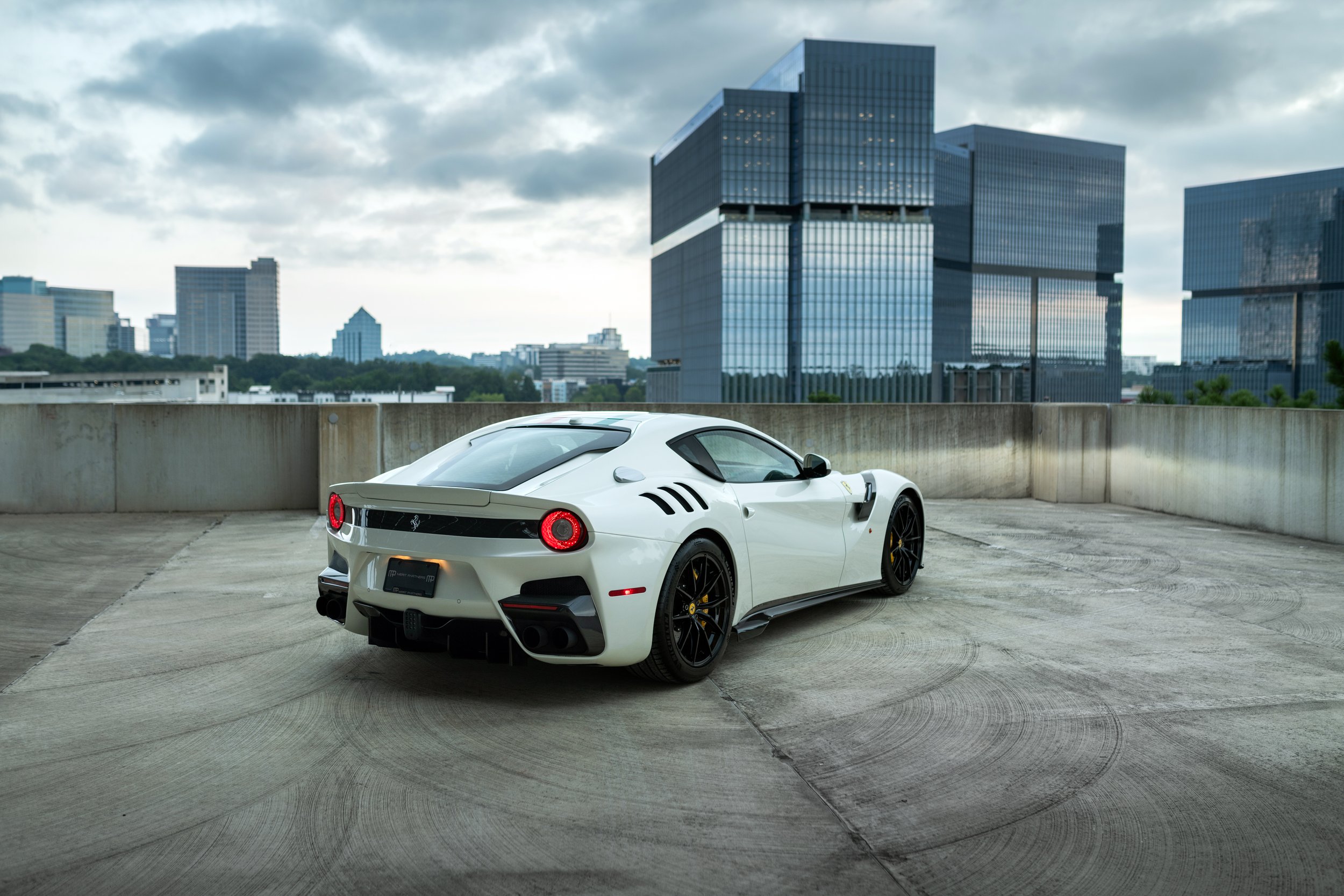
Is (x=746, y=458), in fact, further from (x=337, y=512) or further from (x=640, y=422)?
(x=337, y=512)

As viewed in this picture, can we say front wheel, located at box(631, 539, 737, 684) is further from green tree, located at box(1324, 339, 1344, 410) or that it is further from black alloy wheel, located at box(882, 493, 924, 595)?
green tree, located at box(1324, 339, 1344, 410)

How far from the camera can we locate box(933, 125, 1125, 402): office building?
153375 mm

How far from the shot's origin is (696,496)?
5055mm

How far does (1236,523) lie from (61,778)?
1177cm

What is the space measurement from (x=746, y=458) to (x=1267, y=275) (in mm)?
186384

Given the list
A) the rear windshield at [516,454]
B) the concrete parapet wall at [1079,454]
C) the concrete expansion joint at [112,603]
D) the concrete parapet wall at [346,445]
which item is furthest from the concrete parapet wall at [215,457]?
the concrete parapet wall at [1079,454]

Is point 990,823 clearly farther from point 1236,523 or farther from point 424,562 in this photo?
point 1236,523

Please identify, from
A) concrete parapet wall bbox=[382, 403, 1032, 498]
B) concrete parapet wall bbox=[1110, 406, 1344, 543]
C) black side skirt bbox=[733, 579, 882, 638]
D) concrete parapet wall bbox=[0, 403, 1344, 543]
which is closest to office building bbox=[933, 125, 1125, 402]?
concrete parapet wall bbox=[382, 403, 1032, 498]

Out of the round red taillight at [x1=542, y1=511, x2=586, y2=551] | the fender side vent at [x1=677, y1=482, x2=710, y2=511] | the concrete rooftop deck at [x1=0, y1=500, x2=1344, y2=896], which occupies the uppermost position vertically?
the fender side vent at [x1=677, y1=482, x2=710, y2=511]

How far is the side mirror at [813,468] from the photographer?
6.06 meters

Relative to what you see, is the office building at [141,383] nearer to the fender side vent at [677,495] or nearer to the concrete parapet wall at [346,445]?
the concrete parapet wall at [346,445]

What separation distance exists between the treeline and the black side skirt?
4709 cm

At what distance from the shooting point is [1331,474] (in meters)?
10.3

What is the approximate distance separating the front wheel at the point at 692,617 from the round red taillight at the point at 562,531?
557 mm
